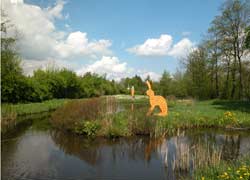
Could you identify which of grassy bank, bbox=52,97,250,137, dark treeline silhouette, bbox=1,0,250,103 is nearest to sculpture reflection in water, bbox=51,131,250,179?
grassy bank, bbox=52,97,250,137

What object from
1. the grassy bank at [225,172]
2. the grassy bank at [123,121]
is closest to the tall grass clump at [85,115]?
the grassy bank at [123,121]

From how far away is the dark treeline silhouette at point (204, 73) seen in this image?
2452 centimetres

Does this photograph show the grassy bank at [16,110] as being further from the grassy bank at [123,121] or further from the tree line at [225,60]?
the tree line at [225,60]

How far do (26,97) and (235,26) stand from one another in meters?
25.7

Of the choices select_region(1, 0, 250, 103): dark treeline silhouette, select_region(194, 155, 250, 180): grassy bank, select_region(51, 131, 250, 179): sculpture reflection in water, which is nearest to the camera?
select_region(194, 155, 250, 180): grassy bank

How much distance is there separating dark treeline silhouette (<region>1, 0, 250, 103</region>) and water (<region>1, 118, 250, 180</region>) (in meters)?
12.5

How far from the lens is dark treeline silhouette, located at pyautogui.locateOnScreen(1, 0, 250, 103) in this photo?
24516 millimetres

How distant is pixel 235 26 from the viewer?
1164 inches

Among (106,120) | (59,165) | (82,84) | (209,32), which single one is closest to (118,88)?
(82,84)

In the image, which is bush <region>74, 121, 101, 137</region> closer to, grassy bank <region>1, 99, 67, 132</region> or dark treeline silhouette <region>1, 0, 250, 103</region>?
grassy bank <region>1, 99, 67, 132</region>

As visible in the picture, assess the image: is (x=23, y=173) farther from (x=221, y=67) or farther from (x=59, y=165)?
(x=221, y=67)

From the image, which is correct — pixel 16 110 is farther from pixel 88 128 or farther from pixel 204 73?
pixel 204 73

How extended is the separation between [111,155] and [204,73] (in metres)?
28.5

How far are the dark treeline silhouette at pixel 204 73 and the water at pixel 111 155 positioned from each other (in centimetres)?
1246
